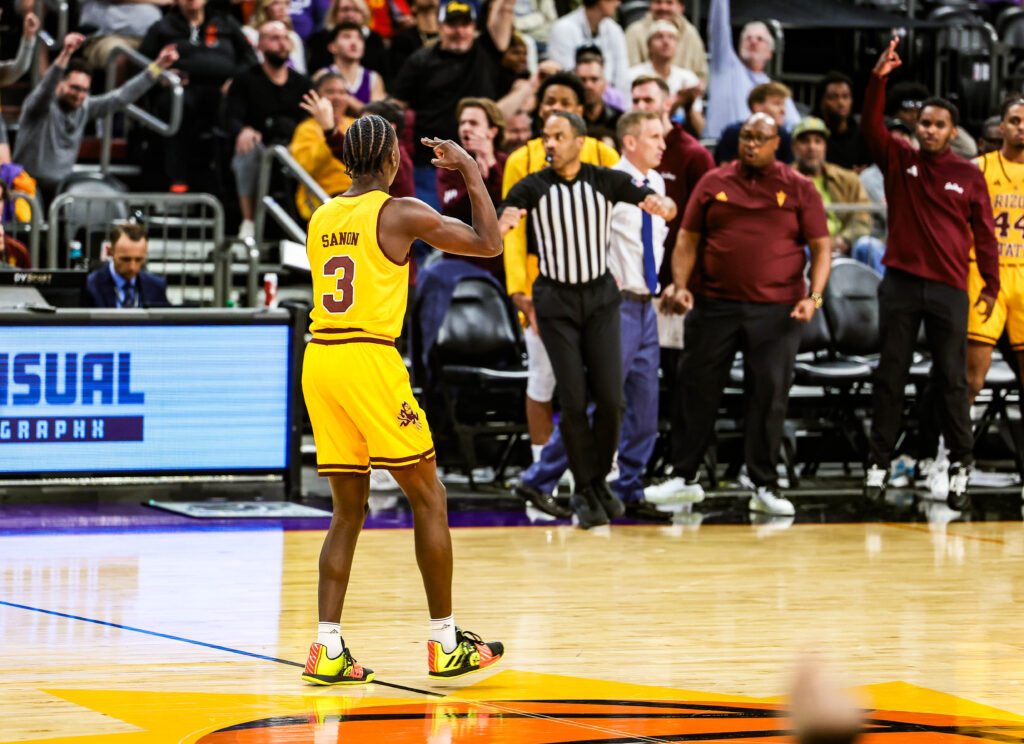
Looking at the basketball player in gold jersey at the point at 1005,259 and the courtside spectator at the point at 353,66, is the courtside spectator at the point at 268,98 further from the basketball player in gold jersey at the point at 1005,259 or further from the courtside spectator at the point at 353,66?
the basketball player in gold jersey at the point at 1005,259

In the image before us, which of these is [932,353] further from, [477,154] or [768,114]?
[477,154]

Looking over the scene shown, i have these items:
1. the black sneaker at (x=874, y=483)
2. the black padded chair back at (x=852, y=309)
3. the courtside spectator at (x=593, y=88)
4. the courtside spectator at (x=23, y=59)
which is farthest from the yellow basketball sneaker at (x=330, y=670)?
the courtside spectator at (x=23, y=59)

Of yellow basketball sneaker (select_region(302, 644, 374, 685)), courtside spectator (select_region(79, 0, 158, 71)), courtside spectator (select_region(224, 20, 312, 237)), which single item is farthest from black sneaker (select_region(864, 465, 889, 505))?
courtside spectator (select_region(79, 0, 158, 71))

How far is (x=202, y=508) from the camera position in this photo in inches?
353

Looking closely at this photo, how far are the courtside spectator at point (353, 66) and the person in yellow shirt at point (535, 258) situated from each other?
292 centimetres

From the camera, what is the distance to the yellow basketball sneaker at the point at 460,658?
5.07 meters

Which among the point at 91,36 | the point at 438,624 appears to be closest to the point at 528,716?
the point at 438,624

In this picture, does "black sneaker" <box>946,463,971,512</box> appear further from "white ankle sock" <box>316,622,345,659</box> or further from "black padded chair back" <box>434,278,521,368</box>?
"white ankle sock" <box>316,622,345,659</box>

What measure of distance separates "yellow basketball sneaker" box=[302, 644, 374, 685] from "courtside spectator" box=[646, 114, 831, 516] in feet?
15.2

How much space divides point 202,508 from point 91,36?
568 centimetres

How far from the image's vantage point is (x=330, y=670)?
4.88 m

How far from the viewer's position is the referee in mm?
8328

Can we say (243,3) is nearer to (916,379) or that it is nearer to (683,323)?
(683,323)

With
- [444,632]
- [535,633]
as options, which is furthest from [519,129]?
[444,632]
